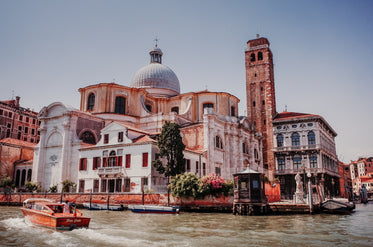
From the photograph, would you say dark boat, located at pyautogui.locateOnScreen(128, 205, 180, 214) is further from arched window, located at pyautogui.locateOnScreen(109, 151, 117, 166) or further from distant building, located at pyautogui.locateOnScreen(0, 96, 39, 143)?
distant building, located at pyautogui.locateOnScreen(0, 96, 39, 143)

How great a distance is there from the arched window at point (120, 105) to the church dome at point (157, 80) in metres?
7.08

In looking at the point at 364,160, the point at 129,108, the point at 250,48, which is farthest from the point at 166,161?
the point at 364,160

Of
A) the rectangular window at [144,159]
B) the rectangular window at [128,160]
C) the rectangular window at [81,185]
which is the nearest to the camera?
the rectangular window at [144,159]

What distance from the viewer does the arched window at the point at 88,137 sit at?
37.5 meters

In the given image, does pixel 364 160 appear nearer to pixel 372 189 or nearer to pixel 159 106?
pixel 372 189

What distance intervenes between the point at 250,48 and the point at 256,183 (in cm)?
3361

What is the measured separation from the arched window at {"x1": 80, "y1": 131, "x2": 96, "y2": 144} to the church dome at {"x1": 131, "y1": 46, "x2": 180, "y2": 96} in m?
12.6

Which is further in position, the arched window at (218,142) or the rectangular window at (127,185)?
the arched window at (218,142)

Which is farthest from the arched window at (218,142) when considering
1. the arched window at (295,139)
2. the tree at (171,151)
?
the arched window at (295,139)

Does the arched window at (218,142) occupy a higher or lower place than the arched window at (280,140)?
lower

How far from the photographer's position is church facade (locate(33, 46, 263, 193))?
30.5 m

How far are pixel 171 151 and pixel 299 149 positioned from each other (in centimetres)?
2471

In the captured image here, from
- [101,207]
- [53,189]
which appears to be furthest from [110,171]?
[53,189]

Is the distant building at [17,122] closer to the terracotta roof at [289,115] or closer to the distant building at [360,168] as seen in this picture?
the terracotta roof at [289,115]
